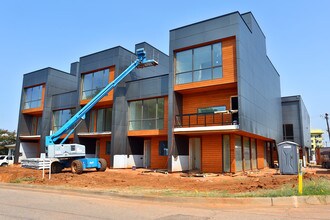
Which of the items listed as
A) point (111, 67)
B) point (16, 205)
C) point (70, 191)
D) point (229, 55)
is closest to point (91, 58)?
point (111, 67)

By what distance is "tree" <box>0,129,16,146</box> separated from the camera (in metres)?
52.5

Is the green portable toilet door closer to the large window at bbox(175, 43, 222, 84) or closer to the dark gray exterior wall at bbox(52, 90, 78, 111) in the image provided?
the large window at bbox(175, 43, 222, 84)

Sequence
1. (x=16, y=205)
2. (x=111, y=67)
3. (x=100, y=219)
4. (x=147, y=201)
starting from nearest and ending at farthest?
(x=100, y=219)
(x=16, y=205)
(x=147, y=201)
(x=111, y=67)

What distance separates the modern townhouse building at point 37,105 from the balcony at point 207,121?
18389mm

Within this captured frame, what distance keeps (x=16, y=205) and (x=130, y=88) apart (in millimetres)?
17699

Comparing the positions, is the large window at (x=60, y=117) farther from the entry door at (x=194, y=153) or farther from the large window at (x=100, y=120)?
the entry door at (x=194, y=153)

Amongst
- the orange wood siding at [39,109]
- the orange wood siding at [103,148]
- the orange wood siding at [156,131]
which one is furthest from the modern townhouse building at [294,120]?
the orange wood siding at [39,109]

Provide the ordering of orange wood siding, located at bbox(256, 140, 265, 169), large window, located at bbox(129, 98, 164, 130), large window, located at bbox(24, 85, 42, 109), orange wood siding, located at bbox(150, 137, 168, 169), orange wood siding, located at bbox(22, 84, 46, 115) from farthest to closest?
large window, located at bbox(24, 85, 42, 109), orange wood siding, located at bbox(22, 84, 46, 115), orange wood siding, located at bbox(256, 140, 265, 169), orange wood siding, located at bbox(150, 137, 168, 169), large window, located at bbox(129, 98, 164, 130)

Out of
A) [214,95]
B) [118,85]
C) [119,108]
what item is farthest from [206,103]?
[118,85]

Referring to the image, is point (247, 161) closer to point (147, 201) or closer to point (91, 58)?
point (147, 201)

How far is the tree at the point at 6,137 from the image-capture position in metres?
52.5

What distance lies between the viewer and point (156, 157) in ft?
84.3

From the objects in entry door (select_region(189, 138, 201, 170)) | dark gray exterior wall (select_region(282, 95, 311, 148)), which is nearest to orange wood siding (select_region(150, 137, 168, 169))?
entry door (select_region(189, 138, 201, 170))

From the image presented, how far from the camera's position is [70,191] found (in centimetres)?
1424
